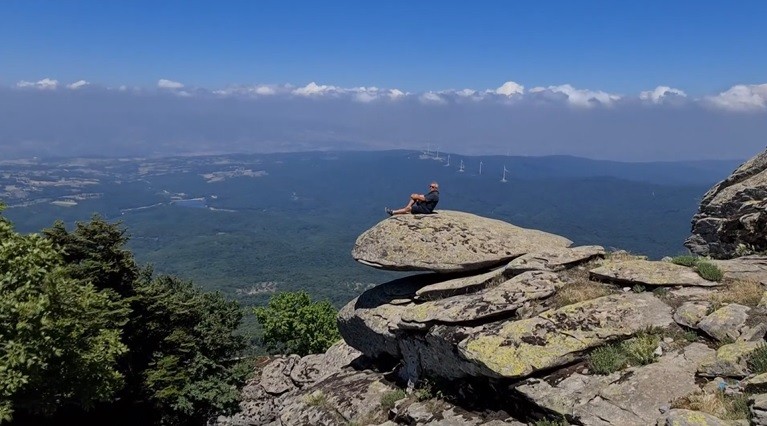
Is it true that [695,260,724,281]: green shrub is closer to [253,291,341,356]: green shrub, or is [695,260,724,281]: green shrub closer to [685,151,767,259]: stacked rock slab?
[685,151,767,259]: stacked rock slab

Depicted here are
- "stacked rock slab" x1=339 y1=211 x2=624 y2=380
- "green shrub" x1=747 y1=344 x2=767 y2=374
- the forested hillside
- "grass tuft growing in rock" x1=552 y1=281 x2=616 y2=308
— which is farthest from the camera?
the forested hillside

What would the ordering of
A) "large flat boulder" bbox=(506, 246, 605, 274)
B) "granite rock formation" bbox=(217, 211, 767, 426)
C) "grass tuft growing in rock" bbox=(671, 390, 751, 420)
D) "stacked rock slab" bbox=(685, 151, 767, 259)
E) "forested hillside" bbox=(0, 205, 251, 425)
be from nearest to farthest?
"grass tuft growing in rock" bbox=(671, 390, 751, 420)
"granite rock formation" bbox=(217, 211, 767, 426)
"forested hillside" bbox=(0, 205, 251, 425)
"large flat boulder" bbox=(506, 246, 605, 274)
"stacked rock slab" bbox=(685, 151, 767, 259)

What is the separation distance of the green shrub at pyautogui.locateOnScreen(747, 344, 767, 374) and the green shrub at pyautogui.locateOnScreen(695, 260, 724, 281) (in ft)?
16.0

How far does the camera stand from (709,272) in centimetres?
1714

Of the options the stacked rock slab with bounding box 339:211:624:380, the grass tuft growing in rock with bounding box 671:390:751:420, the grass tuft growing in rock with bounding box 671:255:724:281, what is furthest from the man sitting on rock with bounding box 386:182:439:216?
the grass tuft growing in rock with bounding box 671:390:751:420

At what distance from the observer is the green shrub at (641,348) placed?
45.9ft

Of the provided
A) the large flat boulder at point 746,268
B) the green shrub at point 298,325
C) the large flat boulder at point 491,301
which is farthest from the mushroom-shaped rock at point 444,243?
the green shrub at point 298,325

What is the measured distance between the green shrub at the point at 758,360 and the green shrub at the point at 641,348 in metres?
2.26

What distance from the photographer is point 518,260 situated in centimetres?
1983

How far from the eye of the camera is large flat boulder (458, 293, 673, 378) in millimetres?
14797

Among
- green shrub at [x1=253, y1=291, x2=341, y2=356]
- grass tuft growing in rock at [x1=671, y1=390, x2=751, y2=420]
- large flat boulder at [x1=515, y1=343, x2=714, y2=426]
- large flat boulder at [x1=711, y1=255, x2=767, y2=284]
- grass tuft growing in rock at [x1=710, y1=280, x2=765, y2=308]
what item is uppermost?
large flat boulder at [x1=711, y1=255, x2=767, y2=284]

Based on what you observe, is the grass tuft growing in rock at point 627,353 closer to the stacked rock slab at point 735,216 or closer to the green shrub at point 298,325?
the stacked rock slab at point 735,216

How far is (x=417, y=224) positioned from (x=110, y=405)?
824 inches

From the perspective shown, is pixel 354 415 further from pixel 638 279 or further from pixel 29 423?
pixel 29 423
